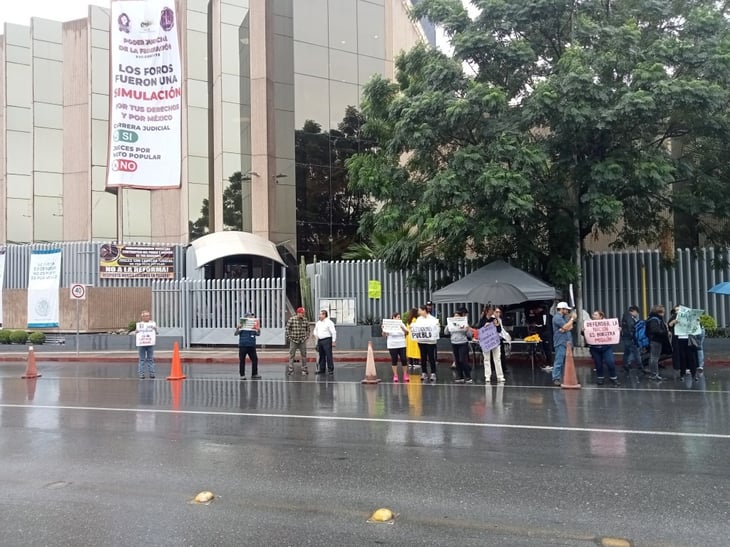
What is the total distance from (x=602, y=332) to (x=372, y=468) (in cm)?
752

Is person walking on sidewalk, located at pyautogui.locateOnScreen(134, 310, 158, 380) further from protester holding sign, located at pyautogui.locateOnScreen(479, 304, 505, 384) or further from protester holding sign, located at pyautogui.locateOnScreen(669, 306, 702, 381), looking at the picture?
protester holding sign, located at pyautogui.locateOnScreen(669, 306, 702, 381)

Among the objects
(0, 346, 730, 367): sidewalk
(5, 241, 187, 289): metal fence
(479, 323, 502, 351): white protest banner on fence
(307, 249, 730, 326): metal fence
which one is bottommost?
(0, 346, 730, 367): sidewalk

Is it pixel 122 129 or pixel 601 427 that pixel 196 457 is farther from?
pixel 122 129

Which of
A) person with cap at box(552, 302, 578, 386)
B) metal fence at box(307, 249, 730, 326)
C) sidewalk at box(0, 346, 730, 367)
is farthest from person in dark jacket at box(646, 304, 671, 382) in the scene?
metal fence at box(307, 249, 730, 326)

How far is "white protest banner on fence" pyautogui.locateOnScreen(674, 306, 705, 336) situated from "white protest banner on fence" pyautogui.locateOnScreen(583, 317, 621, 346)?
1715 millimetres

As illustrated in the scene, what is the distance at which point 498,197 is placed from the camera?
48.9 ft

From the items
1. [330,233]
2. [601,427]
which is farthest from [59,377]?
[330,233]

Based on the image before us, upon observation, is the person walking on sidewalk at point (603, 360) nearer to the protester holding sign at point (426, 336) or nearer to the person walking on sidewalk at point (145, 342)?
the protester holding sign at point (426, 336)

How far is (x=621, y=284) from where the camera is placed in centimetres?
1895

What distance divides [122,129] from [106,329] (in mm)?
7382

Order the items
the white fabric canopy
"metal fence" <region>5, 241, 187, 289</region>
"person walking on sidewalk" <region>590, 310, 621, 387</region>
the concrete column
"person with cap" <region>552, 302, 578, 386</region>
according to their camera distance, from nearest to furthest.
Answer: "person walking on sidewalk" <region>590, 310, 621, 387</region> < "person with cap" <region>552, 302, 578, 386</region> < the white fabric canopy < "metal fence" <region>5, 241, 187, 289</region> < the concrete column

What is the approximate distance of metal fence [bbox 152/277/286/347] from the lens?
70.9 feet

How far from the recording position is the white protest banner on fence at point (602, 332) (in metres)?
12.4

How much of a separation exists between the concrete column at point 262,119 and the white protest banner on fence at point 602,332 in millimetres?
17378
